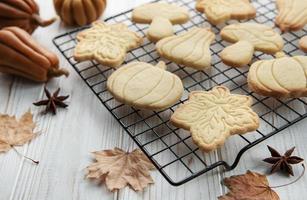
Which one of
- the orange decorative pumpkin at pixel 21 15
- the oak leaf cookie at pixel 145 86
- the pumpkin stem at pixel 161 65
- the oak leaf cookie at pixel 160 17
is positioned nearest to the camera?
the oak leaf cookie at pixel 145 86

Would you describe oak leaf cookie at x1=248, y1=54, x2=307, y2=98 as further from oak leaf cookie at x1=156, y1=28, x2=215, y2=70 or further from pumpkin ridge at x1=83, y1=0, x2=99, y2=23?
pumpkin ridge at x1=83, y1=0, x2=99, y2=23

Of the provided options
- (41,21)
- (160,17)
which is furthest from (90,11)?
(160,17)

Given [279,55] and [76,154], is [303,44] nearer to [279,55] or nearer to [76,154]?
[279,55]

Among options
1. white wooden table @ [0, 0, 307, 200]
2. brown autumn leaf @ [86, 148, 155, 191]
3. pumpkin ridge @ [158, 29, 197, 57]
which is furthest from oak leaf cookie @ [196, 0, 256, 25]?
brown autumn leaf @ [86, 148, 155, 191]

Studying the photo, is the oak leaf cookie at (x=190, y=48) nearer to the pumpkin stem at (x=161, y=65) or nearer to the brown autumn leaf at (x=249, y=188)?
the pumpkin stem at (x=161, y=65)

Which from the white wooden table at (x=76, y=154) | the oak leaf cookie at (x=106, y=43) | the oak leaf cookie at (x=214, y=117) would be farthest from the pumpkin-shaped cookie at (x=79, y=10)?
the oak leaf cookie at (x=214, y=117)
